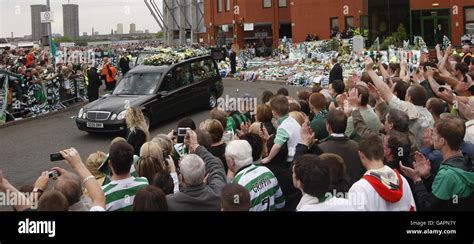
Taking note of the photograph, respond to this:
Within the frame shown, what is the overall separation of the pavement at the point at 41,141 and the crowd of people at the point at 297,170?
19.3ft

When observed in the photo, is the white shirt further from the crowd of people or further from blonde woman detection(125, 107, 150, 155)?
blonde woman detection(125, 107, 150, 155)

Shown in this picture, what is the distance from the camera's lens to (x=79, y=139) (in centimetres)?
1531

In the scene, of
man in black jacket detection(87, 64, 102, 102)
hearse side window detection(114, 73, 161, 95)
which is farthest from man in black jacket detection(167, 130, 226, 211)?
man in black jacket detection(87, 64, 102, 102)

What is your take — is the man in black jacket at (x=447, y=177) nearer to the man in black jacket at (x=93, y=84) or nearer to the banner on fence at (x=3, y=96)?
the banner on fence at (x=3, y=96)

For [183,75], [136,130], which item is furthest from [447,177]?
[183,75]

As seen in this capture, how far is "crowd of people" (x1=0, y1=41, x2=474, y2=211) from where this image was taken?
4.42 metres

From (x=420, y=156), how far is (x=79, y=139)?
12.0 m

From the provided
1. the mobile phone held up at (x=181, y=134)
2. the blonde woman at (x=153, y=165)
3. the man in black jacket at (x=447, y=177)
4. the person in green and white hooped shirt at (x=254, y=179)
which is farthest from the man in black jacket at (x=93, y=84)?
the man in black jacket at (x=447, y=177)

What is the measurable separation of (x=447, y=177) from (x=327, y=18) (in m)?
40.9

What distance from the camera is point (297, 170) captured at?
4.45 metres

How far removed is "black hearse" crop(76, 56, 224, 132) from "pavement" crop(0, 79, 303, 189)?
445mm

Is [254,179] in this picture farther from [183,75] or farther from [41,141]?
[183,75]

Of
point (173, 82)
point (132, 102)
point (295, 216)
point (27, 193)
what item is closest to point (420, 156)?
point (295, 216)

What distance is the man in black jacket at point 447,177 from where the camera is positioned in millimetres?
4574
